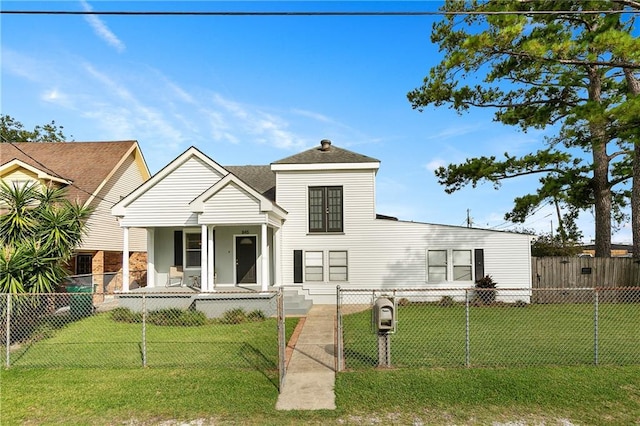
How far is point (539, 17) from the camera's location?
12930mm

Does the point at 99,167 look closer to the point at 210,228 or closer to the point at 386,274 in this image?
the point at 210,228

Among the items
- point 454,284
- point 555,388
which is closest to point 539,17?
point 454,284

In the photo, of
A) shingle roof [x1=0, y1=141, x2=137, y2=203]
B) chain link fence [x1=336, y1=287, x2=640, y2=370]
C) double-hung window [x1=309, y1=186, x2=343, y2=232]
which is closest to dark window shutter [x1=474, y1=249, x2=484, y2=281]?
chain link fence [x1=336, y1=287, x2=640, y2=370]

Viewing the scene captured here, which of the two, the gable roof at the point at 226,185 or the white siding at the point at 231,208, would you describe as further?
the white siding at the point at 231,208

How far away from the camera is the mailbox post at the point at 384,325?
6.93 meters

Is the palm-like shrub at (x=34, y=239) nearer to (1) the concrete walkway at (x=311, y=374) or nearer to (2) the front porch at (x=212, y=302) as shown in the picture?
(2) the front porch at (x=212, y=302)

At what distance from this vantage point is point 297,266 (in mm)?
16484

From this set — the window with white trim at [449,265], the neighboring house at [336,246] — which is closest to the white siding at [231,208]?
the neighboring house at [336,246]

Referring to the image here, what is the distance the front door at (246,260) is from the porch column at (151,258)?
10.9ft

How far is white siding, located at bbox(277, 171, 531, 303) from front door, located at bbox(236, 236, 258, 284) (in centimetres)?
133

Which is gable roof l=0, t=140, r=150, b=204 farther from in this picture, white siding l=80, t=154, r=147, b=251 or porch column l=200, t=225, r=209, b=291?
porch column l=200, t=225, r=209, b=291

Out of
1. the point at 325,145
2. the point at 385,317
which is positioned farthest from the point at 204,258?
the point at 385,317

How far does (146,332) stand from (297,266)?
7000 mm

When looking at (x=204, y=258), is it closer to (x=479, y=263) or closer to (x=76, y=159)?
(x=479, y=263)
